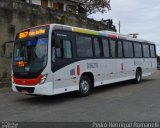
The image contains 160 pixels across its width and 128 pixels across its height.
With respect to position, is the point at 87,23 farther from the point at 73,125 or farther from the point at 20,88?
the point at 73,125

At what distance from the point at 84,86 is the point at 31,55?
9.26 feet

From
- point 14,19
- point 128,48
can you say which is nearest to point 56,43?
point 128,48

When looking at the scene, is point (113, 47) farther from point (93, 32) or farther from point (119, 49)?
point (93, 32)

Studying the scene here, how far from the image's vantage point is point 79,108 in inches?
372

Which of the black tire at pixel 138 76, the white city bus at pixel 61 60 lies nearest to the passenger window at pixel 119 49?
the white city bus at pixel 61 60

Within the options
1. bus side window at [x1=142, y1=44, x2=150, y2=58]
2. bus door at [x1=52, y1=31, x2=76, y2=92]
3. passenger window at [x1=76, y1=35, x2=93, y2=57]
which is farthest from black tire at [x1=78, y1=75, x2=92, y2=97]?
bus side window at [x1=142, y1=44, x2=150, y2=58]

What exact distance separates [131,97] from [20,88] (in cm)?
442

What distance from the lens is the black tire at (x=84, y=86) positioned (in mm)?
11820

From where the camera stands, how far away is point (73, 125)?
7219 mm

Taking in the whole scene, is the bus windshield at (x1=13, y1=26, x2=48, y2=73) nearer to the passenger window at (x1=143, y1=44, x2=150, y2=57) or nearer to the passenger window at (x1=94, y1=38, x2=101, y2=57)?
the passenger window at (x1=94, y1=38, x2=101, y2=57)

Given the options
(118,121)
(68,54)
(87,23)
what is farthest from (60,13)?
(118,121)

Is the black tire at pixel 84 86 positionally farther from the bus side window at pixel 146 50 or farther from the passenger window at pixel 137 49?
the bus side window at pixel 146 50

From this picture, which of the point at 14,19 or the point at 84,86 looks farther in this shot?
the point at 14,19

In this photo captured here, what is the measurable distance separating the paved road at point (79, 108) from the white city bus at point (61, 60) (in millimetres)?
570
